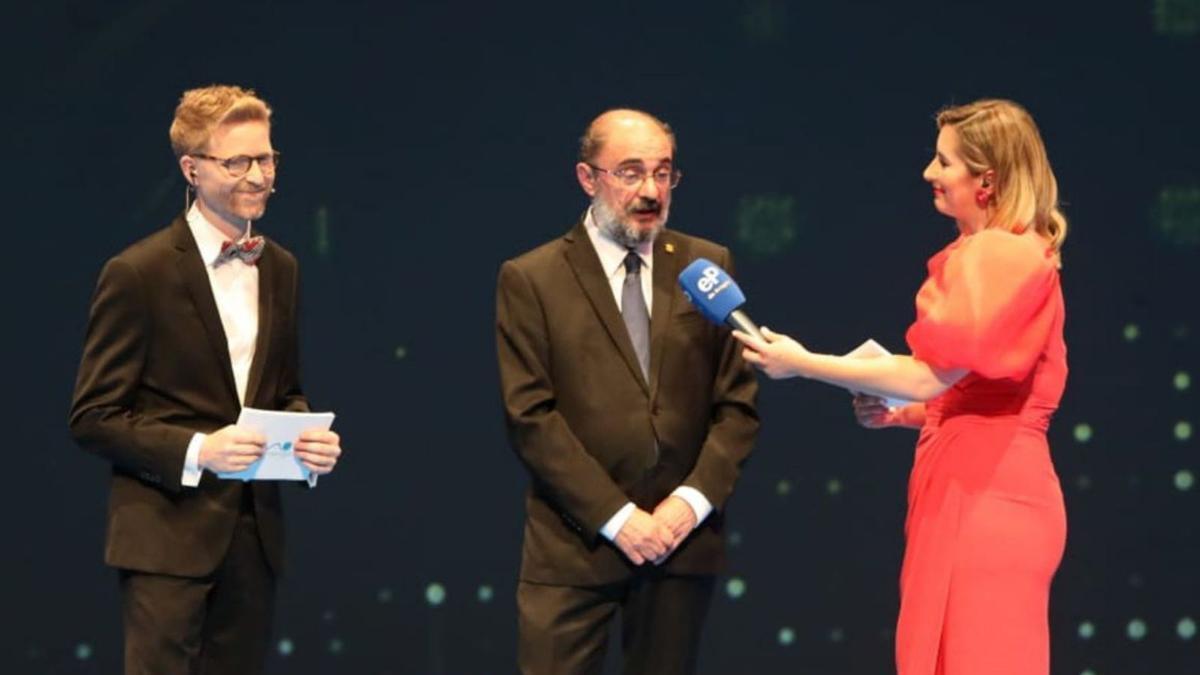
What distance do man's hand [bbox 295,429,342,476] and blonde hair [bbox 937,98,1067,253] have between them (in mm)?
1419

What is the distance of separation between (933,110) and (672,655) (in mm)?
2109

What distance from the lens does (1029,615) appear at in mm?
3709

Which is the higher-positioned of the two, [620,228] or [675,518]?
[620,228]

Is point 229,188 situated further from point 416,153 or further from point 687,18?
point 687,18

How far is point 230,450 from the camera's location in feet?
A: 12.2

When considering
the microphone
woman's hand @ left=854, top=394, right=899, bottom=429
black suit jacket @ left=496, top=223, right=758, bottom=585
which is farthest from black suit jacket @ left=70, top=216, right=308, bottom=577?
woman's hand @ left=854, top=394, right=899, bottom=429

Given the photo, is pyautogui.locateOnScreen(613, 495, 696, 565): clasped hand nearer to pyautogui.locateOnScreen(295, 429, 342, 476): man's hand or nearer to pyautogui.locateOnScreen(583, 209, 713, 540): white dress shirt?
pyautogui.locateOnScreen(583, 209, 713, 540): white dress shirt

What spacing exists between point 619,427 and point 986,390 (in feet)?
2.50

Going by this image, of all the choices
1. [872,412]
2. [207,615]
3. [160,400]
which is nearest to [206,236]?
[160,400]

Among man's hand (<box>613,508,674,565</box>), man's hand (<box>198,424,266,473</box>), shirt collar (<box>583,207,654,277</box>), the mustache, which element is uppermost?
the mustache

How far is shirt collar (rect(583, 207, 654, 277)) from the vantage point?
408 centimetres

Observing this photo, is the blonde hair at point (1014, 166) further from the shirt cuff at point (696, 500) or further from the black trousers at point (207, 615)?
the black trousers at point (207, 615)

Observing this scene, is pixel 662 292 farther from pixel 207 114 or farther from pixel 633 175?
pixel 207 114

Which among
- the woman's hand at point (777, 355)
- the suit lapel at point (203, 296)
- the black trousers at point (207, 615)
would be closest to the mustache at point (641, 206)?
the woman's hand at point (777, 355)
